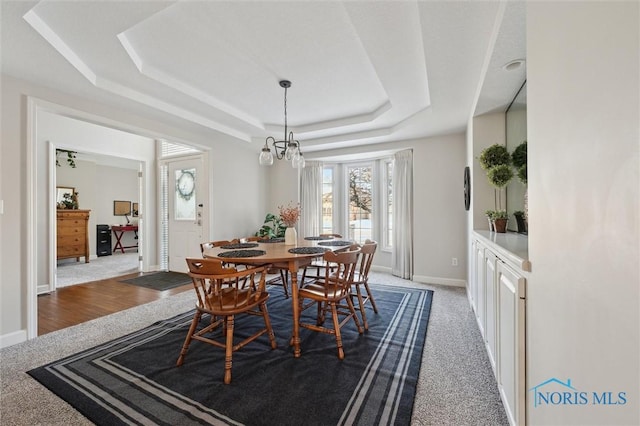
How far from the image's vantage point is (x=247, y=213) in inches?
211

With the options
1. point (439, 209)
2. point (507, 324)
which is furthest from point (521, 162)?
point (439, 209)

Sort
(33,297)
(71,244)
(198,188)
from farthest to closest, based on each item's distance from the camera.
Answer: (71,244) → (198,188) → (33,297)

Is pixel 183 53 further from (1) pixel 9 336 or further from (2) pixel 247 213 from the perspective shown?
(2) pixel 247 213

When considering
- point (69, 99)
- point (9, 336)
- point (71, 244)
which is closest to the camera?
point (9, 336)

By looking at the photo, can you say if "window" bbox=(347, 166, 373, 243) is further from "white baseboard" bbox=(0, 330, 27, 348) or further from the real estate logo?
"white baseboard" bbox=(0, 330, 27, 348)

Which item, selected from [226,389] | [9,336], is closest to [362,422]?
[226,389]

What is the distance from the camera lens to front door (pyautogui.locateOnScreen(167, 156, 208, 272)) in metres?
4.98

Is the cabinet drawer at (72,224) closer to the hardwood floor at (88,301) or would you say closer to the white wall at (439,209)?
the hardwood floor at (88,301)

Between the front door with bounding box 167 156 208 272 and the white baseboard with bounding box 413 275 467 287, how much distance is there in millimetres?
3699

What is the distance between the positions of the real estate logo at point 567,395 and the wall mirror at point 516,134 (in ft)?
5.94

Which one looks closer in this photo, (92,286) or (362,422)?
(362,422)

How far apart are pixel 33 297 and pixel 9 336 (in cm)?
33

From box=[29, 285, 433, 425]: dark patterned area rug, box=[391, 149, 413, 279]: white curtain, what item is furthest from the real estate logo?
box=[391, 149, 413, 279]: white curtain

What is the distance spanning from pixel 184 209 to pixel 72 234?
2.95m
